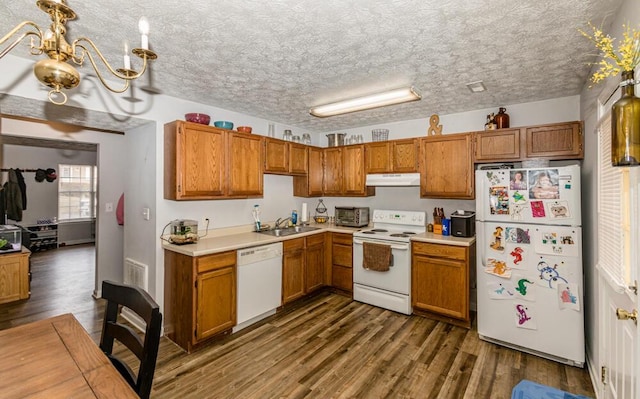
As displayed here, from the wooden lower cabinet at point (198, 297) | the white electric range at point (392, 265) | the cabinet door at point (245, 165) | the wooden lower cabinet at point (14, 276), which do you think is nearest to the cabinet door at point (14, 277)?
the wooden lower cabinet at point (14, 276)

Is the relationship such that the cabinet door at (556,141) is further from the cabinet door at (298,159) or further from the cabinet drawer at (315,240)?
the cabinet door at (298,159)

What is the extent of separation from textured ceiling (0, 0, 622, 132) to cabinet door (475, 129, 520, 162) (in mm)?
405

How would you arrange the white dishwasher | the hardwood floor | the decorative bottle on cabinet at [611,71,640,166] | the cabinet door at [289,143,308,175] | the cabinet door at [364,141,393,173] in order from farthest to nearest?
the cabinet door at [289,143,308,175]
the cabinet door at [364,141,393,173]
the white dishwasher
the hardwood floor
the decorative bottle on cabinet at [611,71,640,166]

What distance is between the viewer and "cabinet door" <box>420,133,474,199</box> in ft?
11.2

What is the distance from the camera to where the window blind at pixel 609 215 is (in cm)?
162

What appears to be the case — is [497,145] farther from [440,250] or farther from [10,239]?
[10,239]

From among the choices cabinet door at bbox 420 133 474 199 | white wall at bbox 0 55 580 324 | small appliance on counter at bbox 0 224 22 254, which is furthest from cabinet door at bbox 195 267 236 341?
small appliance on counter at bbox 0 224 22 254

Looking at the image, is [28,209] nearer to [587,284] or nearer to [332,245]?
[332,245]

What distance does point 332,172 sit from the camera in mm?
4602

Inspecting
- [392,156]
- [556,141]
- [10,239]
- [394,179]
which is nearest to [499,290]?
[556,141]

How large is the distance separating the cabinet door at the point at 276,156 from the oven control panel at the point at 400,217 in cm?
148

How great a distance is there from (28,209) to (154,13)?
8.38m

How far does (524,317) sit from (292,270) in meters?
2.45

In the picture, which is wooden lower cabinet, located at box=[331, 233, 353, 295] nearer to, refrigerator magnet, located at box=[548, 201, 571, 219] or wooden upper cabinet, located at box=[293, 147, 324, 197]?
wooden upper cabinet, located at box=[293, 147, 324, 197]
